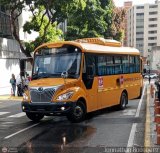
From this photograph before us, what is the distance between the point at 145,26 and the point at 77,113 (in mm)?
166796

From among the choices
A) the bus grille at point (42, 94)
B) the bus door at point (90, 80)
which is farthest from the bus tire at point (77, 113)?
the bus grille at point (42, 94)

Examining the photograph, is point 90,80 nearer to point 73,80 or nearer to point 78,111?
point 73,80

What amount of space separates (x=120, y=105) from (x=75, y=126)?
5.81m

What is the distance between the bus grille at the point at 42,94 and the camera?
14.6 m

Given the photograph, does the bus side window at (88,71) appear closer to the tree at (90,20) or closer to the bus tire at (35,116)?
the bus tire at (35,116)

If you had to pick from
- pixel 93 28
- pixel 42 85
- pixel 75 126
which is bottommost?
pixel 75 126

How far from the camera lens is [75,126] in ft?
46.9

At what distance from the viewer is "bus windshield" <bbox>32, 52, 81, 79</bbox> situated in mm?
15500

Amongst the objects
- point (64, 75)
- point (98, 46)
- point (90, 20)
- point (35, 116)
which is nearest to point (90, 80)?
point (64, 75)

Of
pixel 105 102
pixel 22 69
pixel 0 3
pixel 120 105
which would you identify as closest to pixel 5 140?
pixel 22 69

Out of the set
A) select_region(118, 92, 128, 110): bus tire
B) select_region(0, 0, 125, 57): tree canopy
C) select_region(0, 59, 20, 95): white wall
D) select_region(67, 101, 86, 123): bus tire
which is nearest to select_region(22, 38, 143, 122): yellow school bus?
select_region(67, 101, 86, 123): bus tire

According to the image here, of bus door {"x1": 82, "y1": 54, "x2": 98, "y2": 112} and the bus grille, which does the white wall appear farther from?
the bus grille

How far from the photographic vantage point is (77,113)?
49.6 feet

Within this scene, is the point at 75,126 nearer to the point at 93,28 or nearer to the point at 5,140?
the point at 5,140
